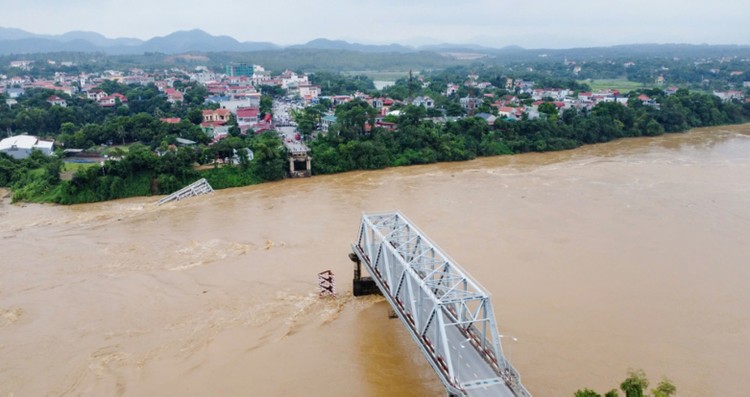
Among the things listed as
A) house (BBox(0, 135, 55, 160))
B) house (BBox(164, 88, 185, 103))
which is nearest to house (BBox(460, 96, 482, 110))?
house (BBox(164, 88, 185, 103))

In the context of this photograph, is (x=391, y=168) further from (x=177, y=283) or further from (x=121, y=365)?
(x=121, y=365)

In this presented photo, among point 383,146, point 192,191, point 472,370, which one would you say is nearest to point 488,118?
point 383,146

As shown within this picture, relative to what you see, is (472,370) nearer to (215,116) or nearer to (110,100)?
(215,116)

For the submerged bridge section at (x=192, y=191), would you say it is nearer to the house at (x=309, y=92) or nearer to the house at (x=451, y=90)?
the house at (x=309, y=92)

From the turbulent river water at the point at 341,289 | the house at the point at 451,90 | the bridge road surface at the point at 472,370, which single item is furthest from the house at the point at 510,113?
the bridge road surface at the point at 472,370

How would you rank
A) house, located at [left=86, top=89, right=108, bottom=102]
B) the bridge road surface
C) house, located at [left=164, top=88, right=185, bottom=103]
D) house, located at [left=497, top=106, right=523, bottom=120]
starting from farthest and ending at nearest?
house, located at [left=86, top=89, right=108, bottom=102]
house, located at [left=164, top=88, right=185, bottom=103]
house, located at [left=497, top=106, right=523, bottom=120]
the bridge road surface

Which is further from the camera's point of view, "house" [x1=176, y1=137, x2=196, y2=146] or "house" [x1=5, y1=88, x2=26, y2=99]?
"house" [x1=5, y1=88, x2=26, y2=99]

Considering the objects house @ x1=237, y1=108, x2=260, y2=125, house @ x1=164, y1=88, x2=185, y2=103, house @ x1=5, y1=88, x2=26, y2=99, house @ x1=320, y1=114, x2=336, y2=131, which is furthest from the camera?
house @ x1=5, y1=88, x2=26, y2=99

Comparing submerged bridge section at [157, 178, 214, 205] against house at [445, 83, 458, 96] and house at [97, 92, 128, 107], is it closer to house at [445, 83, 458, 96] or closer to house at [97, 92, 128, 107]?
house at [97, 92, 128, 107]
